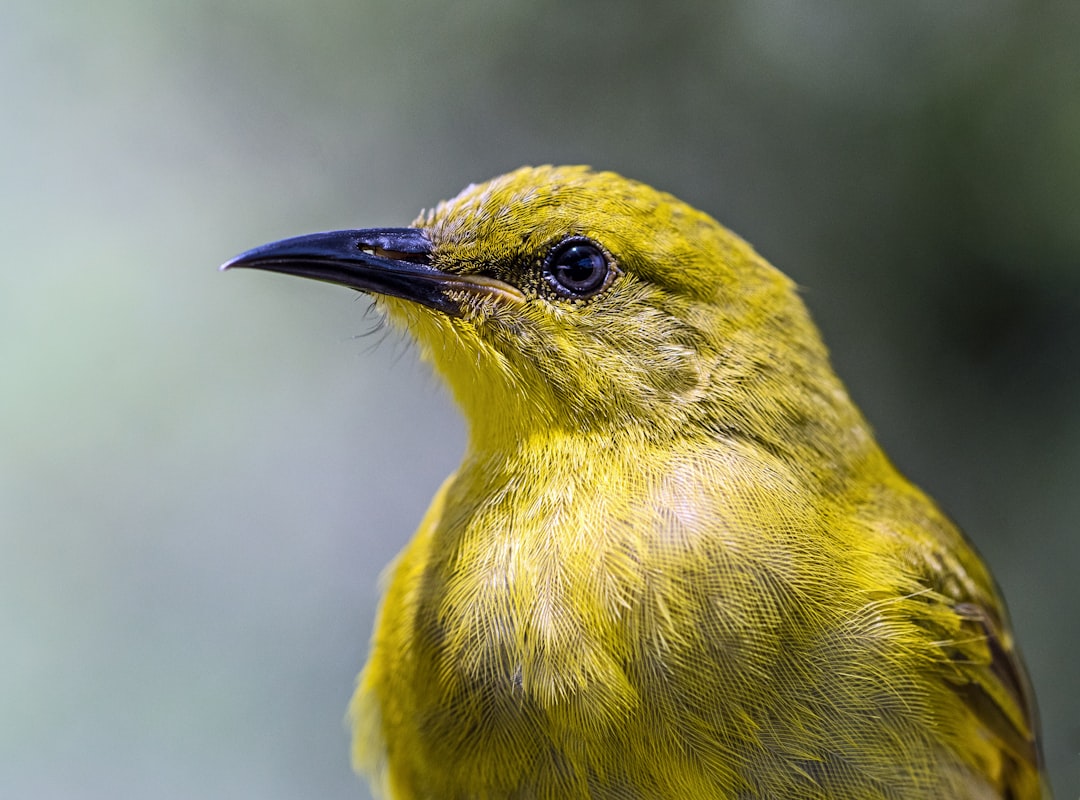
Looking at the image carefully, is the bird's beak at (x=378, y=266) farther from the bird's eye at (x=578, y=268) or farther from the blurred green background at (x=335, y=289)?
the blurred green background at (x=335, y=289)

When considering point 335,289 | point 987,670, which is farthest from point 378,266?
point 335,289

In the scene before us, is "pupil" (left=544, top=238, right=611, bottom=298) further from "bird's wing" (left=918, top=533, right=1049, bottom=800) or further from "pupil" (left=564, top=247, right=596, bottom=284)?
"bird's wing" (left=918, top=533, right=1049, bottom=800)

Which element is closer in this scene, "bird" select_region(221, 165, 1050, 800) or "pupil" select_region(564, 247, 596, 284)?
"bird" select_region(221, 165, 1050, 800)

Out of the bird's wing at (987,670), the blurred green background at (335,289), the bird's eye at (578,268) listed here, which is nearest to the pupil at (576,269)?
the bird's eye at (578,268)

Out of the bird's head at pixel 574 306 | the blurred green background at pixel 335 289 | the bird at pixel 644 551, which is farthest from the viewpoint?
the blurred green background at pixel 335 289

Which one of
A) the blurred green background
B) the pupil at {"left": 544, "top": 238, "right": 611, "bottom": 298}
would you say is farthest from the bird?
the blurred green background

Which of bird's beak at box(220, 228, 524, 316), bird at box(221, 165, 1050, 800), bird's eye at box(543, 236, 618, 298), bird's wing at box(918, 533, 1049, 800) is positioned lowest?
bird's wing at box(918, 533, 1049, 800)

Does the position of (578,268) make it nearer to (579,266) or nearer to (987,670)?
(579,266)
